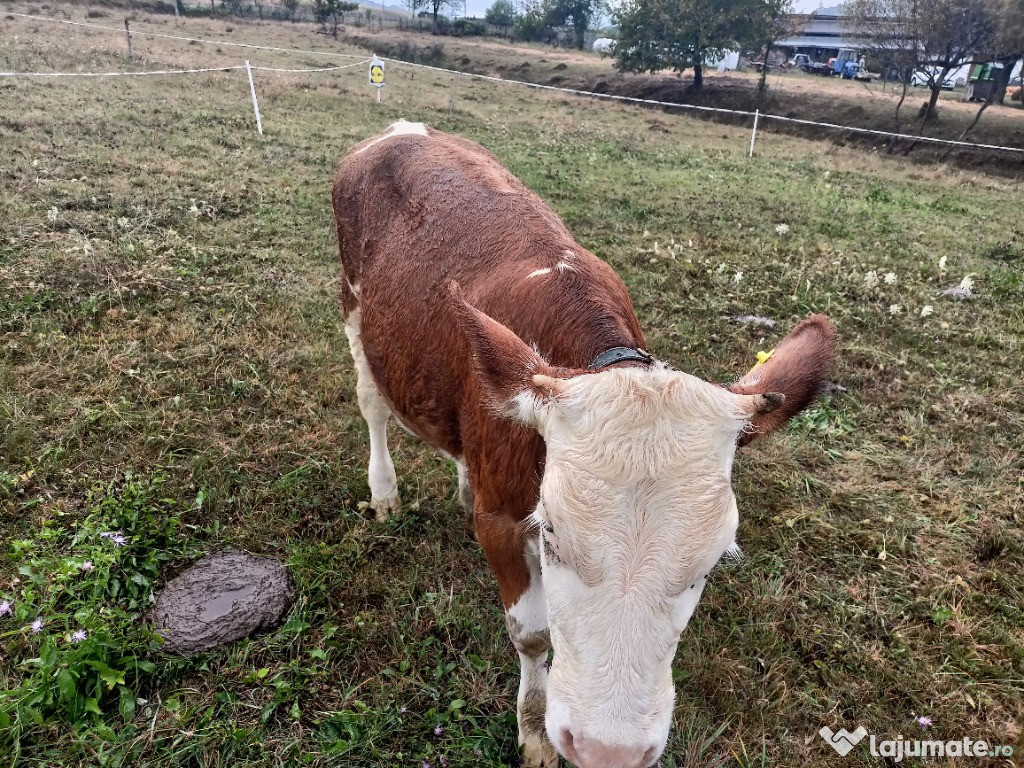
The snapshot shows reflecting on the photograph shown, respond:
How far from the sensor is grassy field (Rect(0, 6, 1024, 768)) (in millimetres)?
2898

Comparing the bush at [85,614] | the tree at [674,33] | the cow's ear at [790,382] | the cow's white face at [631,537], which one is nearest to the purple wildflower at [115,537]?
the bush at [85,614]

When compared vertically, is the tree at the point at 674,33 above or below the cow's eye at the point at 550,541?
above

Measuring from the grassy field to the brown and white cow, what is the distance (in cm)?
93

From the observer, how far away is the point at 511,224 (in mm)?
3111

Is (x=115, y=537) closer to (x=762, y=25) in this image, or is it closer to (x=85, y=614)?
(x=85, y=614)

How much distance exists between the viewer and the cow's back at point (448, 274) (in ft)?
8.29

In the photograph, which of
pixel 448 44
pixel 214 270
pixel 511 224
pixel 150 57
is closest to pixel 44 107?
pixel 214 270

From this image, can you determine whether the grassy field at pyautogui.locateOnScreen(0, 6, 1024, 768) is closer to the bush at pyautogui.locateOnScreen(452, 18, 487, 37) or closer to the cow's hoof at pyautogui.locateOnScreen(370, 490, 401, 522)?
the cow's hoof at pyautogui.locateOnScreen(370, 490, 401, 522)

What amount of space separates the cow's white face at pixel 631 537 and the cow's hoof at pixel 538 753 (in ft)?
3.94

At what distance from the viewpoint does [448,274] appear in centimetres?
309

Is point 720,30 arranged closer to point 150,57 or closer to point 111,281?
point 150,57

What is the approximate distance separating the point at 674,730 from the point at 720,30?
1505 inches

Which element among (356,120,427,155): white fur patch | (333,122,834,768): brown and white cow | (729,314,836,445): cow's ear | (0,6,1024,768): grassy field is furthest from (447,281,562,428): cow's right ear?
(356,120,427,155): white fur patch

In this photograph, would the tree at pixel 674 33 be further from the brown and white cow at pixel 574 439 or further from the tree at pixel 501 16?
the brown and white cow at pixel 574 439
